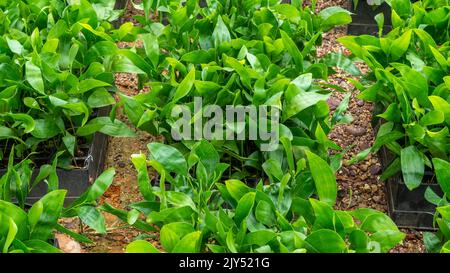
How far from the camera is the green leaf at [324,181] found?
239 centimetres

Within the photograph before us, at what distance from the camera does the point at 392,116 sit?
2801mm

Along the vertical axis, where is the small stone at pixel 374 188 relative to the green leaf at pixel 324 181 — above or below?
below

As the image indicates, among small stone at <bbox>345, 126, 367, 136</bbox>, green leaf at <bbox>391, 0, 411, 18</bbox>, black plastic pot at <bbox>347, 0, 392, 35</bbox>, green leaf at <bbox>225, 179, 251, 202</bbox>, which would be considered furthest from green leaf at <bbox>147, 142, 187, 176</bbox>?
black plastic pot at <bbox>347, 0, 392, 35</bbox>

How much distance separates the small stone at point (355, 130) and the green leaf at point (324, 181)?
1.13 m

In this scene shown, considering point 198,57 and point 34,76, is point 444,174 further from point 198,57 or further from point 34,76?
point 34,76

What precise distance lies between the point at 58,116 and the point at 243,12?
3.47ft

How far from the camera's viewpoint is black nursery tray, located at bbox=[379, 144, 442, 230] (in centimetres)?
285

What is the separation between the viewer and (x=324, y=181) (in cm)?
240

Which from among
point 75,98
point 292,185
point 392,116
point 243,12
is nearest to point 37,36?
point 75,98

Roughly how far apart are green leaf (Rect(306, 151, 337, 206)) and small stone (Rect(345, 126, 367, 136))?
3.69ft

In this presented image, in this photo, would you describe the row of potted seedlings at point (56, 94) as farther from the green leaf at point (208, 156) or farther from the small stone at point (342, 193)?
the small stone at point (342, 193)

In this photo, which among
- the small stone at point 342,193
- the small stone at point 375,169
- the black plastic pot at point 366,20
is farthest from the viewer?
the black plastic pot at point 366,20

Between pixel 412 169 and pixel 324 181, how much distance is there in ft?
1.66

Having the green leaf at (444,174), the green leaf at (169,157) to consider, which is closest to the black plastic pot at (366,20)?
the green leaf at (444,174)
